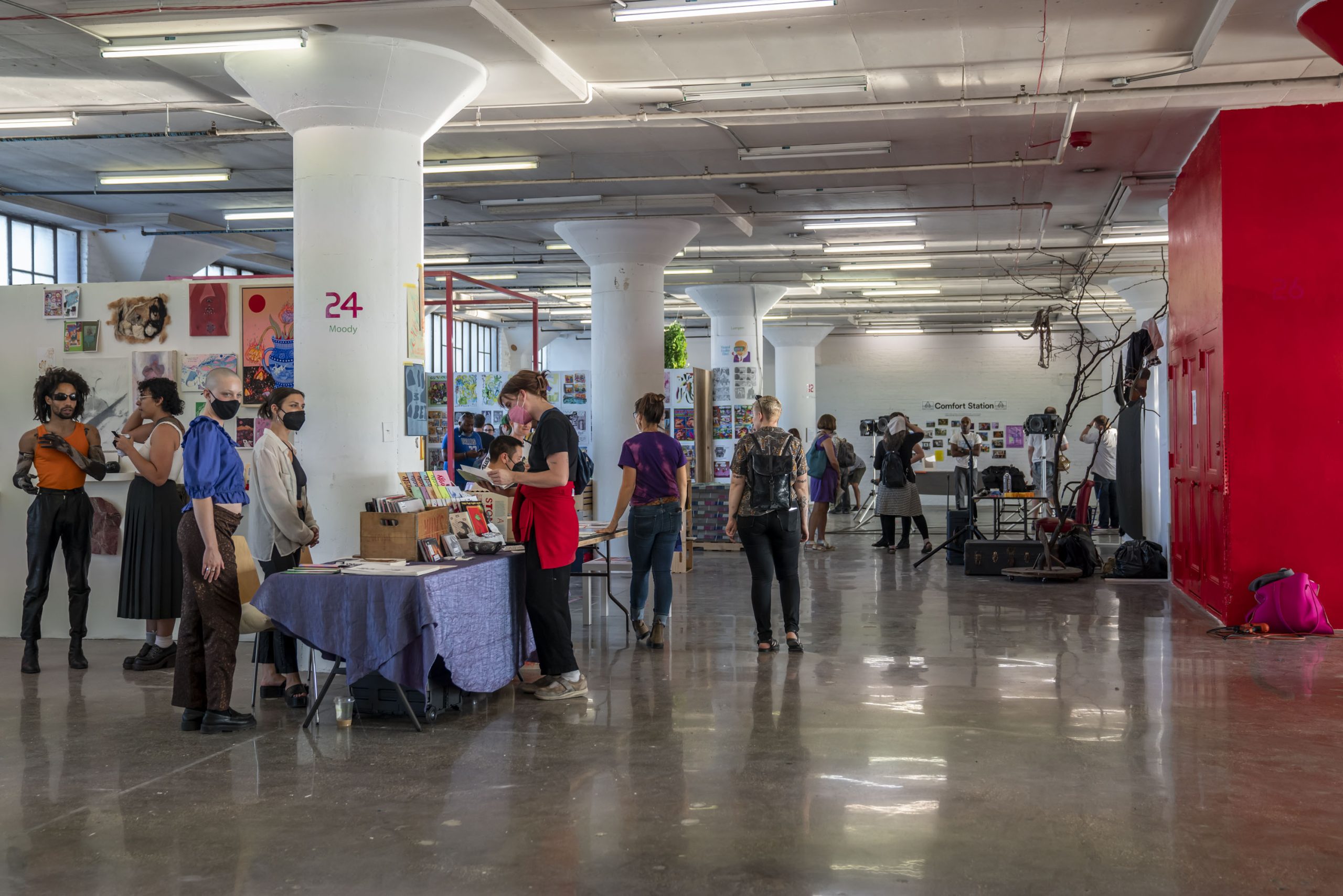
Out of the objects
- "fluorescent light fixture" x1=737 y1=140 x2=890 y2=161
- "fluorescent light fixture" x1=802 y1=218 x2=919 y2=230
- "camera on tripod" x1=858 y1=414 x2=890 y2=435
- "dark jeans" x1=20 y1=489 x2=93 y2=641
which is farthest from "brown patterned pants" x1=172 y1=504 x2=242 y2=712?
"camera on tripod" x1=858 y1=414 x2=890 y2=435

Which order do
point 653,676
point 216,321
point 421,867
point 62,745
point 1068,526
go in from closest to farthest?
point 421,867, point 62,745, point 653,676, point 216,321, point 1068,526

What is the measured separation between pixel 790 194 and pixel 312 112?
22.1 feet

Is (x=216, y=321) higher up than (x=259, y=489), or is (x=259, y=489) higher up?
(x=216, y=321)

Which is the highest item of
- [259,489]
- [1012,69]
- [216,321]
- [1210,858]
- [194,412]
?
[1012,69]

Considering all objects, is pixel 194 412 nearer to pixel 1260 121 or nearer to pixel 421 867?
pixel 421 867

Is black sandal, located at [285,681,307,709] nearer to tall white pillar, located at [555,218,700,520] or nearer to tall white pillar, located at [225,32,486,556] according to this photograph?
tall white pillar, located at [225,32,486,556]

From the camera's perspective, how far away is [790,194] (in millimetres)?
12633

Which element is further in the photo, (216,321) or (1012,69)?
(1012,69)

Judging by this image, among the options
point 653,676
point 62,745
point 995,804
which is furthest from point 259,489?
point 995,804

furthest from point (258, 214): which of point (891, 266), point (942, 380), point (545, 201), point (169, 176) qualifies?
point (942, 380)

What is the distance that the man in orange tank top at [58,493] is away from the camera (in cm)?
689

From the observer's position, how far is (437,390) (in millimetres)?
12211

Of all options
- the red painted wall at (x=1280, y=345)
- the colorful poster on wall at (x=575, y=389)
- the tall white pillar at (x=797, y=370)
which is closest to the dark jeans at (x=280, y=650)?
the red painted wall at (x=1280, y=345)

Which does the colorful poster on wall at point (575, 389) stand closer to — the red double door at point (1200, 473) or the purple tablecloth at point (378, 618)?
the red double door at point (1200, 473)
